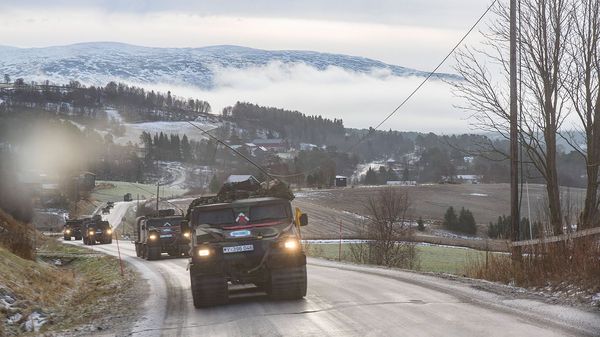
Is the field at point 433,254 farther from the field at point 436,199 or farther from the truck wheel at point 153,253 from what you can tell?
the field at point 436,199

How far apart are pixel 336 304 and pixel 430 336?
3.86m

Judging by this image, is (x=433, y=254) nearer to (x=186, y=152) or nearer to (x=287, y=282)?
(x=287, y=282)

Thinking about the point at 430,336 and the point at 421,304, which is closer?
the point at 430,336

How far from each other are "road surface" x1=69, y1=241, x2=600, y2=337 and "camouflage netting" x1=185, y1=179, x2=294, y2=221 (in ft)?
7.36

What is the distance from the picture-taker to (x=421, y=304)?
41.2 feet

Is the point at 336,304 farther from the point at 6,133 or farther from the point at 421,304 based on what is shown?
the point at 6,133

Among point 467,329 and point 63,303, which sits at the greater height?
point 467,329

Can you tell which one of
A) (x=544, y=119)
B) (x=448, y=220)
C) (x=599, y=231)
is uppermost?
(x=544, y=119)

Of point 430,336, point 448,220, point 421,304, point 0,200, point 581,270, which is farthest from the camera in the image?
point 448,220

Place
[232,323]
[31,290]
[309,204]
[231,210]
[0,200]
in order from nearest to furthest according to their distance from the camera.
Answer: [232,323] → [231,210] → [31,290] → [0,200] → [309,204]

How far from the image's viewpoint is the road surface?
9859 mm

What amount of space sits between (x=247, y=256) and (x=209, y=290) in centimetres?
102

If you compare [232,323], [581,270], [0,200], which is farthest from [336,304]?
[0,200]

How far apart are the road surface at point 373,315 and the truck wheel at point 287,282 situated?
0.25m
